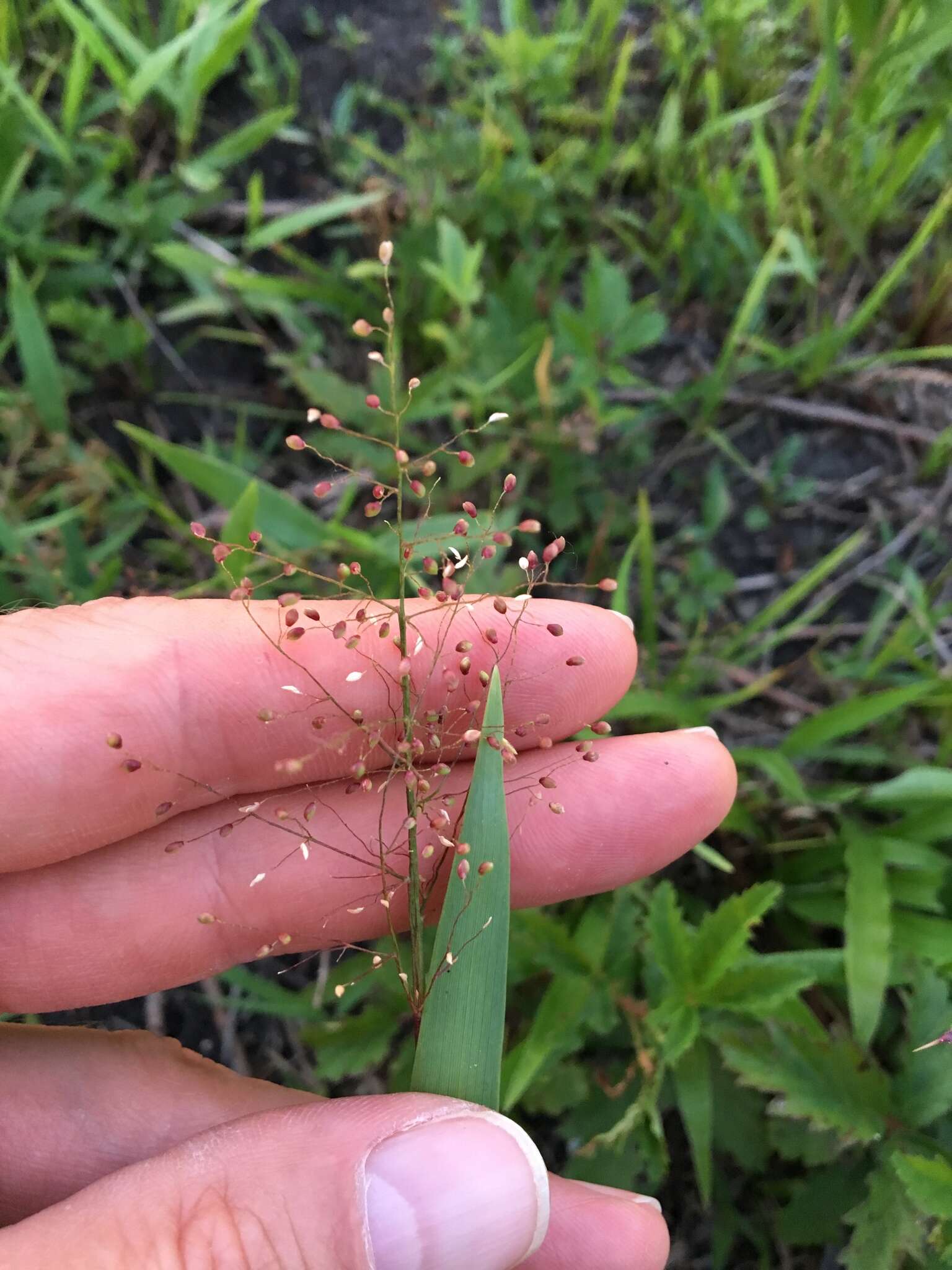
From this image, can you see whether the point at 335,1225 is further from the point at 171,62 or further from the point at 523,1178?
the point at 171,62

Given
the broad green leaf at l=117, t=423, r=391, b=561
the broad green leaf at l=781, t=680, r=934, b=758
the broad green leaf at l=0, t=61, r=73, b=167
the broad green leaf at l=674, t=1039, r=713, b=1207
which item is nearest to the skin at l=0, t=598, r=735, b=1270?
the broad green leaf at l=674, t=1039, r=713, b=1207

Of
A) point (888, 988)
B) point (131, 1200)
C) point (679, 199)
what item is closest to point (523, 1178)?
point (131, 1200)

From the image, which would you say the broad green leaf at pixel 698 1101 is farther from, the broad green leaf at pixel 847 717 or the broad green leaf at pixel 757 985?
the broad green leaf at pixel 847 717

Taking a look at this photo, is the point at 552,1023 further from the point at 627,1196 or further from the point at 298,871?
the point at 298,871

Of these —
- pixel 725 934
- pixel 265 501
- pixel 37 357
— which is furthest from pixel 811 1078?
pixel 37 357

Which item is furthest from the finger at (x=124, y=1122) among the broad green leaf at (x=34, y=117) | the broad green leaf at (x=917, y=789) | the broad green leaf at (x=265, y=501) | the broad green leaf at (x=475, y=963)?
the broad green leaf at (x=34, y=117)

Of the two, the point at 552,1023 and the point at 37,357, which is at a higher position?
the point at 37,357
